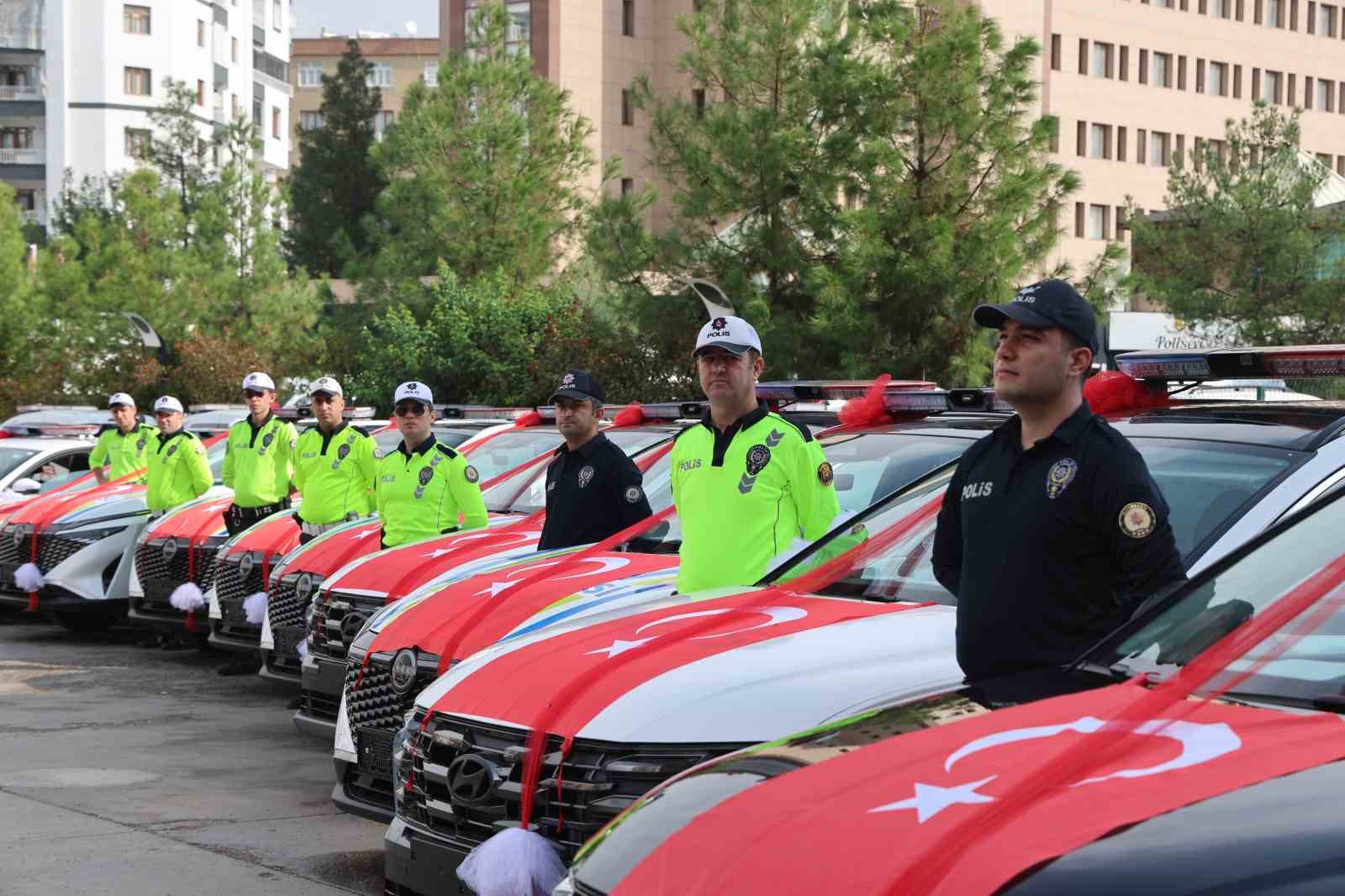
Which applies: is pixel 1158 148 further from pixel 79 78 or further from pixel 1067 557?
pixel 1067 557

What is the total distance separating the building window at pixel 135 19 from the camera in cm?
8881

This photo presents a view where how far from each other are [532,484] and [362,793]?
4.71 m

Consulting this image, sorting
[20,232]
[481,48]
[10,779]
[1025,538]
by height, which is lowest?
[10,779]

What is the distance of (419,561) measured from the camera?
337 inches

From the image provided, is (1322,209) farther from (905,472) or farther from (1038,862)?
(1038,862)

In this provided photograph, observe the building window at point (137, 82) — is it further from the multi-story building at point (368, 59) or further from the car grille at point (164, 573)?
the car grille at point (164, 573)

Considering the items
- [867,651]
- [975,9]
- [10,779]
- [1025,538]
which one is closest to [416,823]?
[867,651]

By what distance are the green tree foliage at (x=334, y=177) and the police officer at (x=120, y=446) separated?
68066mm

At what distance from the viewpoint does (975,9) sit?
21781mm

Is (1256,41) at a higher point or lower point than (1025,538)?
higher

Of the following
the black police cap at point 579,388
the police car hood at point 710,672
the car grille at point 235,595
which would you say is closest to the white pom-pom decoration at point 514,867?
the police car hood at point 710,672

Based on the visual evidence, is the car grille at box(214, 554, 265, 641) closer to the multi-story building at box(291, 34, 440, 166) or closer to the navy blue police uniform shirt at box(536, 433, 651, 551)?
the navy blue police uniform shirt at box(536, 433, 651, 551)

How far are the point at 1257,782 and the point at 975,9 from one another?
19.9 m

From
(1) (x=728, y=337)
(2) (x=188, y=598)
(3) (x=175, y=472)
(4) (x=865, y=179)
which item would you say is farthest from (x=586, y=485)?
(4) (x=865, y=179)
